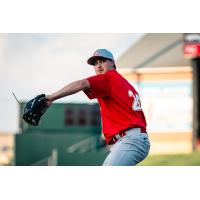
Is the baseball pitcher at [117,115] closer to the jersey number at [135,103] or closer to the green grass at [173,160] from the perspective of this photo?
the jersey number at [135,103]

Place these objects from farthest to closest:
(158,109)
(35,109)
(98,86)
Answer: (158,109), (35,109), (98,86)

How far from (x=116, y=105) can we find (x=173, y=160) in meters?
7.27

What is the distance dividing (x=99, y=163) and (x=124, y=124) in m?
7.85

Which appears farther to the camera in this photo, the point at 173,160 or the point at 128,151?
the point at 173,160

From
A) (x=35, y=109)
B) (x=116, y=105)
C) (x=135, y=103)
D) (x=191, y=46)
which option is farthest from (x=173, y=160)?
(x=35, y=109)

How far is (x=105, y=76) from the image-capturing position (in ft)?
20.6

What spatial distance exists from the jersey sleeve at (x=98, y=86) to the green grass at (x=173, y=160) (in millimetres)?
6082

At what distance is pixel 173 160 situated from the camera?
13445 millimetres

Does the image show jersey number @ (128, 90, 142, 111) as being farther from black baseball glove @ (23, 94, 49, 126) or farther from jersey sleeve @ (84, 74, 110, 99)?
black baseball glove @ (23, 94, 49, 126)

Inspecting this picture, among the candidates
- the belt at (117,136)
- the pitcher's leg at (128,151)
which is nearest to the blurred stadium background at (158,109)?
the belt at (117,136)

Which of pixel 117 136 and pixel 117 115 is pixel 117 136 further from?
pixel 117 115

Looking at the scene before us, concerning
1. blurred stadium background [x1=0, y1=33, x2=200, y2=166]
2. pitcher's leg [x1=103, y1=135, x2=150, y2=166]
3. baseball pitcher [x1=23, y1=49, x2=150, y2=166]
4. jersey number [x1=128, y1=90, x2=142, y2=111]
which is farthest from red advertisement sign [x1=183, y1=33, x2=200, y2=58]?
pitcher's leg [x1=103, y1=135, x2=150, y2=166]
